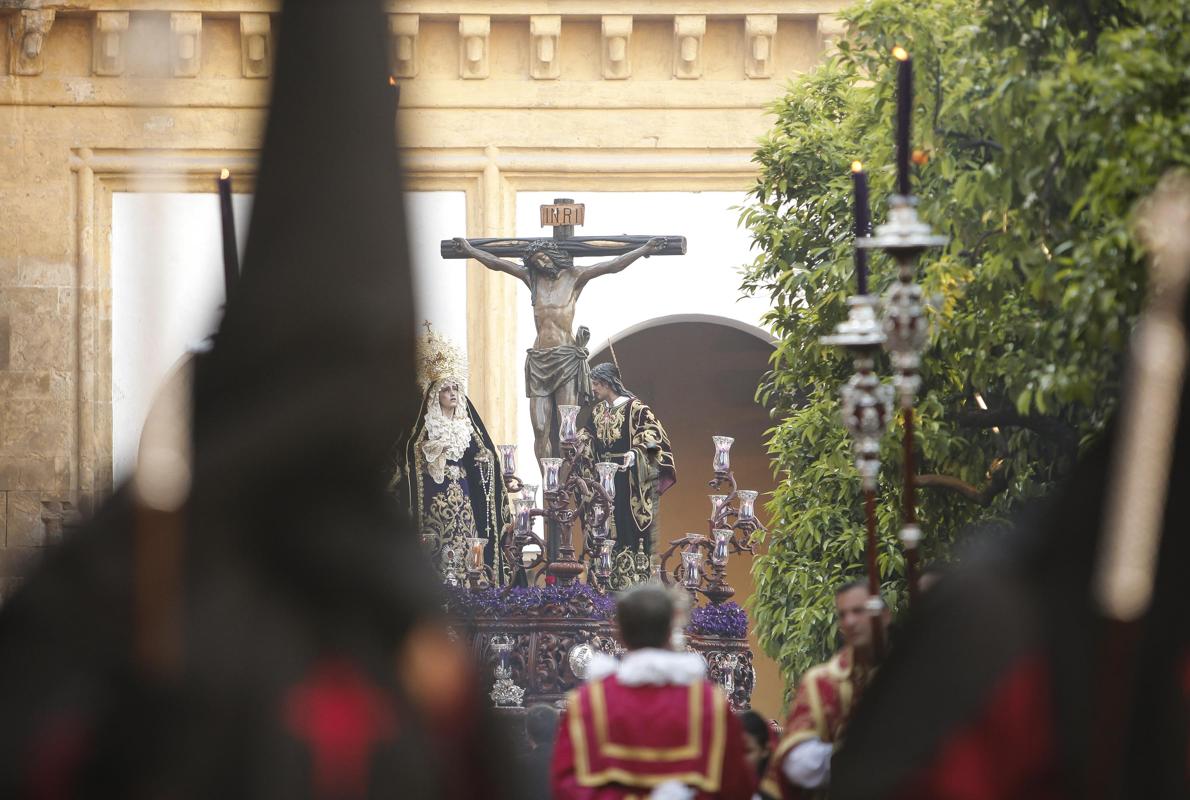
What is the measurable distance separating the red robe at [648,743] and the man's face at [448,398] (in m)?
8.50

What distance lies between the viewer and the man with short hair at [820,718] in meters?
5.04

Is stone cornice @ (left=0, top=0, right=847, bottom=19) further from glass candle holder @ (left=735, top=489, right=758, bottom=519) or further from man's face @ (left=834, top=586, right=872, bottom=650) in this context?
man's face @ (left=834, top=586, right=872, bottom=650)

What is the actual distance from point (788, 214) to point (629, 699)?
25.8 ft

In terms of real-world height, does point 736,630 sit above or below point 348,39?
below

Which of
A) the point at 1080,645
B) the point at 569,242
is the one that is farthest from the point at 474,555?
the point at 1080,645

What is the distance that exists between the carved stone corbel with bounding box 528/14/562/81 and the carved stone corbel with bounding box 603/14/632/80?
437 millimetres

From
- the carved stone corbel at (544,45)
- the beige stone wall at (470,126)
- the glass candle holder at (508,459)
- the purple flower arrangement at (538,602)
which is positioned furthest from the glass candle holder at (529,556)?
the carved stone corbel at (544,45)

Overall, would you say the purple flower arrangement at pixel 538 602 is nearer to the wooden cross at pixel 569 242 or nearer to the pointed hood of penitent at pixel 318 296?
the wooden cross at pixel 569 242

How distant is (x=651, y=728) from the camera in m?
4.79

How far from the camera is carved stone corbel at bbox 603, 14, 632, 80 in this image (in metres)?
19.7

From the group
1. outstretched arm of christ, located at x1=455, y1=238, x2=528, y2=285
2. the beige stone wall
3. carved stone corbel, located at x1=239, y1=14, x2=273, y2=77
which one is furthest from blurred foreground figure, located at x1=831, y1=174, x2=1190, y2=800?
the beige stone wall

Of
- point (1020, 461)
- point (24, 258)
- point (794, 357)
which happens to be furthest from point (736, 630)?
point (24, 258)

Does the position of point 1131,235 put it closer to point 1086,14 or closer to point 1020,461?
point 1086,14

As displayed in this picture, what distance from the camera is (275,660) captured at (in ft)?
6.14
